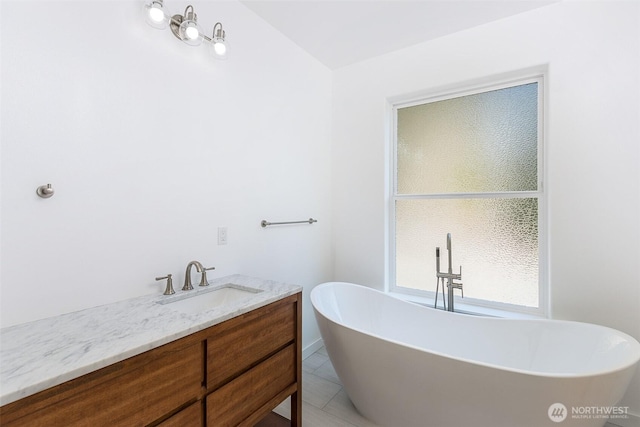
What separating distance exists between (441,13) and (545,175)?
1325mm

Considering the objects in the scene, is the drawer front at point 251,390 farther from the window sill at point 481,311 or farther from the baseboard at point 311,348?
the window sill at point 481,311

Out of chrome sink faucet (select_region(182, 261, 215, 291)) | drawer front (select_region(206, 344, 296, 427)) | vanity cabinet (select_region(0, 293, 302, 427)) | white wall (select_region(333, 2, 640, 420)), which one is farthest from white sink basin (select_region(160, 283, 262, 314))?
white wall (select_region(333, 2, 640, 420))

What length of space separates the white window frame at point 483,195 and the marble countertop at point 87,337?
4.97 feet

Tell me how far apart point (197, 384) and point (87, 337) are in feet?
1.31

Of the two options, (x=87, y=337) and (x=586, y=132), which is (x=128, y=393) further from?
(x=586, y=132)

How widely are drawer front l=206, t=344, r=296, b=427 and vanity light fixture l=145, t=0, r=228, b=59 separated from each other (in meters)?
1.67

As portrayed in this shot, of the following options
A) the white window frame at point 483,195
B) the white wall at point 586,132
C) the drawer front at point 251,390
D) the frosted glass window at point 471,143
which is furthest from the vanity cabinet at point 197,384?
the white wall at point 586,132

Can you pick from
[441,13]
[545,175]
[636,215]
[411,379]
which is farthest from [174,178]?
[636,215]

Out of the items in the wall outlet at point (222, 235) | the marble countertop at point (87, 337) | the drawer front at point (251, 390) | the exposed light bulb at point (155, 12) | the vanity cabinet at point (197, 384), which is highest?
the exposed light bulb at point (155, 12)

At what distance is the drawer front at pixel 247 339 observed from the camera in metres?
1.08

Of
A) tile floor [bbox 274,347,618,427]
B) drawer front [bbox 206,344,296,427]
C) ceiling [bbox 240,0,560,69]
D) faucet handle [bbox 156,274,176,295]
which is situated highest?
ceiling [bbox 240,0,560,69]

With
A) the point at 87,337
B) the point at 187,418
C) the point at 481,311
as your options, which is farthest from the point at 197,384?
the point at 481,311

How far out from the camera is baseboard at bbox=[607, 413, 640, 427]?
63.2 inches

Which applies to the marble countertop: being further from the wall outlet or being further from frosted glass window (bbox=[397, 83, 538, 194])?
frosted glass window (bbox=[397, 83, 538, 194])
